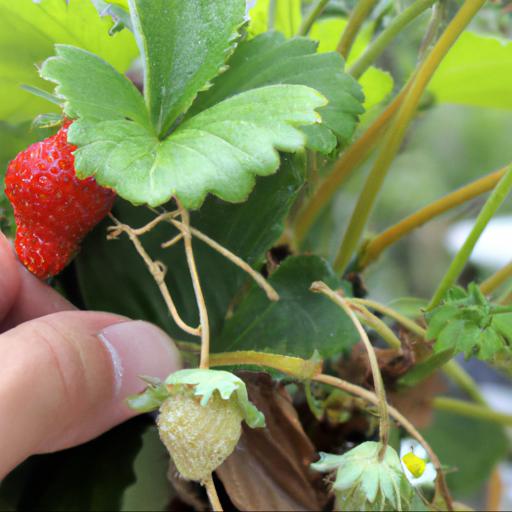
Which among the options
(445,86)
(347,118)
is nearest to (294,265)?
(347,118)

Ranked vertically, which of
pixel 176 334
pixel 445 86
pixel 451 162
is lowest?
pixel 451 162

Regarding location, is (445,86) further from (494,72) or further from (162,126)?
(162,126)

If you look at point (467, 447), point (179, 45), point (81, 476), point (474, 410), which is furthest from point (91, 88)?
point (467, 447)

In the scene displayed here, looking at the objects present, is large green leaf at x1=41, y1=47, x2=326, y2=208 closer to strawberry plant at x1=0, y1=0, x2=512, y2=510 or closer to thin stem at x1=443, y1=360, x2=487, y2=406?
strawberry plant at x1=0, y1=0, x2=512, y2=510

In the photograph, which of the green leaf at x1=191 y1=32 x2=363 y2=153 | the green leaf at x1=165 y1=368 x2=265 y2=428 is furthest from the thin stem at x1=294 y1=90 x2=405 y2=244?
the green leaf at x1=165 y1=368 x2=265 y2=428

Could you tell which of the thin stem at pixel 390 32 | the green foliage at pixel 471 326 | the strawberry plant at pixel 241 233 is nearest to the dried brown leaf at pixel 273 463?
the strawberry plant at pixel 241 233

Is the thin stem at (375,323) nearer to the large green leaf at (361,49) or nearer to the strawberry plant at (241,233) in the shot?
the strawberry plant at (241,233)

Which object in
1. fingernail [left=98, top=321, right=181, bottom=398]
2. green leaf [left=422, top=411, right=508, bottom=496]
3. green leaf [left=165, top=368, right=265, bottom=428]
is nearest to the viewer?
green leaf [left=165, top=368, right=265, bottom=428]
